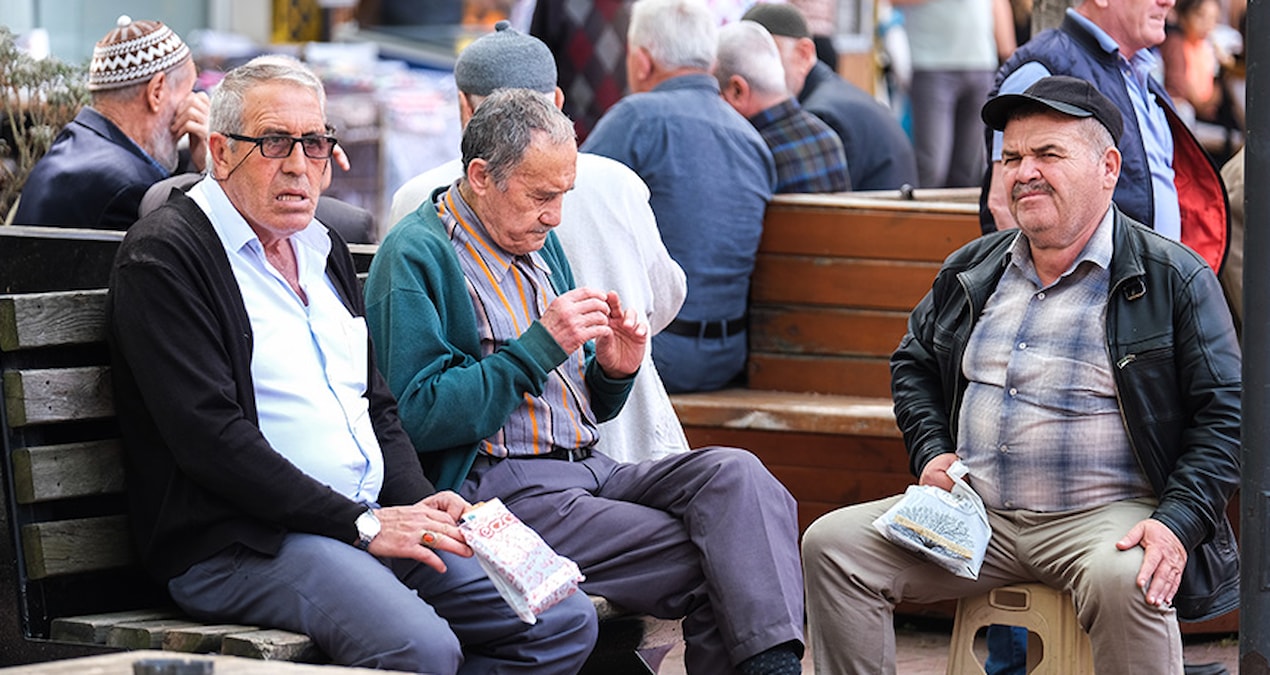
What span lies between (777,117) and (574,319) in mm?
2934

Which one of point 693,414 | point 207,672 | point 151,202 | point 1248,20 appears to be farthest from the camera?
point 693,414

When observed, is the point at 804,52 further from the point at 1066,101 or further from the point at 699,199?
the point at 1066,101

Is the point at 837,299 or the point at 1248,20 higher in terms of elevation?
the point at 1248,20

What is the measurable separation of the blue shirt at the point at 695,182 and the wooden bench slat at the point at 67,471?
237cm

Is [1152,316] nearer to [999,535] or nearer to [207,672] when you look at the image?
[999,535]

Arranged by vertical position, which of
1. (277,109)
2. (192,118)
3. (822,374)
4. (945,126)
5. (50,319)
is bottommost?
(945,126)

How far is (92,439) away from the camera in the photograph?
373 cm

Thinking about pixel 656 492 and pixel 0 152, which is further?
pixel 0 152

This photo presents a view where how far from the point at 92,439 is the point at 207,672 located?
1.50 metres

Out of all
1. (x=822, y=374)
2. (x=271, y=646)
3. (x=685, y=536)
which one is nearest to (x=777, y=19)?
(x=822, y=374)

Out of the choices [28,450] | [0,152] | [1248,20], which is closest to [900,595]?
[1248,20]

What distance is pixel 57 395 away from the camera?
11.7ft

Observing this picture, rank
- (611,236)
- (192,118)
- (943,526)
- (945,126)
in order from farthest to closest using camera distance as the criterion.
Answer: (945,126)
(192,118)
(611,236)
(943,526)

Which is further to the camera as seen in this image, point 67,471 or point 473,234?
point 473,234
